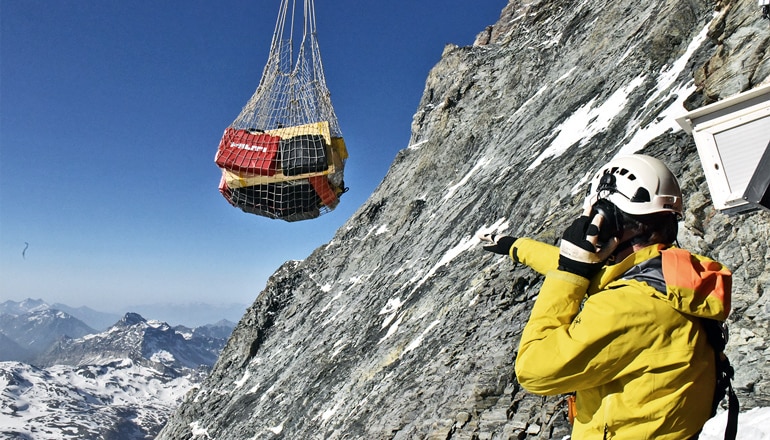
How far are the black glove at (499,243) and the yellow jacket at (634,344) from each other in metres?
1.16

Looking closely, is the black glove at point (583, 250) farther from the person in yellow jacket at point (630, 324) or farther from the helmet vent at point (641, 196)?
the helmet vent at point (641, 196)

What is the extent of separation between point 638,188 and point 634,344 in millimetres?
894

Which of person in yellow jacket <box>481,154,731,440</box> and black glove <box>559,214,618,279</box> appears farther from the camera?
black glove <box>559,214,618,279</box>

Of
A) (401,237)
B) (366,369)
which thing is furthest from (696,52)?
(401,237)

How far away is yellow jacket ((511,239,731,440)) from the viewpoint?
2.49m

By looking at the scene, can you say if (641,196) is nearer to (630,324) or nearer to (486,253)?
(630,324)

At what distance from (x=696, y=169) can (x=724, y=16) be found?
4196mm

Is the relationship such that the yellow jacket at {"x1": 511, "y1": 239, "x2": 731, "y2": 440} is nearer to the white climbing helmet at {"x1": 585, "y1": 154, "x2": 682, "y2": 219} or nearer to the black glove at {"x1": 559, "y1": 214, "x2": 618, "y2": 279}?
the black glove at {"x1": 559, "y1": 214, "x2": 618, "y2": 279}

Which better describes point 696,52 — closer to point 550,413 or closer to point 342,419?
point 550,413

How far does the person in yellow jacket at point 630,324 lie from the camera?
8.21 ft

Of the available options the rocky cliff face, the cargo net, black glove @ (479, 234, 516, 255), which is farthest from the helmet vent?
the cargo net

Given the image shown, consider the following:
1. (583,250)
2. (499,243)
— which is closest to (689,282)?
(583,250)

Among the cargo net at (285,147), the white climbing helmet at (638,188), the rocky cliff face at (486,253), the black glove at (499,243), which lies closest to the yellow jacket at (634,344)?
the white climbing helmet at (638,188)

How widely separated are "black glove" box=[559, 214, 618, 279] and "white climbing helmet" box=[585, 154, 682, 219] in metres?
0.33
